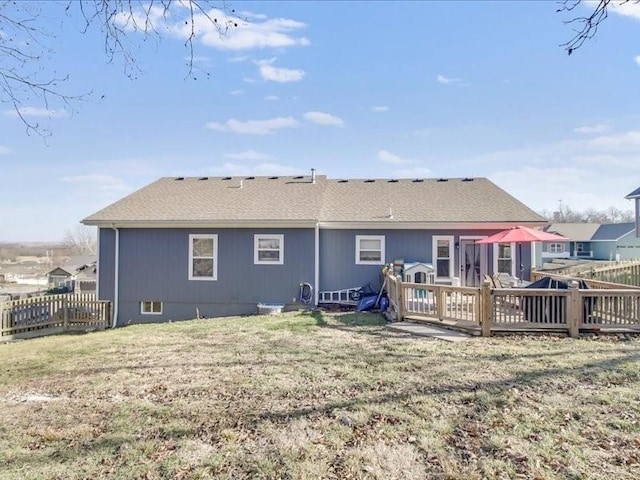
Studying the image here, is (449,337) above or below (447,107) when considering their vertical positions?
below

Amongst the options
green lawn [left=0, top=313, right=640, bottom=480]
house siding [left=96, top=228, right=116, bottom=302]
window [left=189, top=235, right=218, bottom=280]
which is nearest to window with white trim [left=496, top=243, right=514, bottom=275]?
green lawn [left=0, top=313, right=640, bottom=480]

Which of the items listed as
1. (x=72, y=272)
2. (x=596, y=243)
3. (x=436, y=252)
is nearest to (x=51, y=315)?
(x=436, y=252)

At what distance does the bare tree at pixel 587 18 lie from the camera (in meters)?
3.23

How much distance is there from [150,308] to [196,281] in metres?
1.91

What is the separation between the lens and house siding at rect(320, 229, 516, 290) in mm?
12852

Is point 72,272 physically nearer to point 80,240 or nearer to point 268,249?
point 268,249

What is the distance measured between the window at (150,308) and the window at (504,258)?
11.5 m

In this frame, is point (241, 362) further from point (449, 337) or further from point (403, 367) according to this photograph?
point (449, 337)

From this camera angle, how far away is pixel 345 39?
10336 mm

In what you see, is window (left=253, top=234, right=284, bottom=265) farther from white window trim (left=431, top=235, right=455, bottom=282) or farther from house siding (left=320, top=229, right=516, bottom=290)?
white window trim (left=431, top=235, right=455, bottom=282)

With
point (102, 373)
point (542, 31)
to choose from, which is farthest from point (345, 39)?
point (102, 373)

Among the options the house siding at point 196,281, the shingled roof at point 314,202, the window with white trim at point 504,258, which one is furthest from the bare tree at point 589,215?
the house siding at point 196,281

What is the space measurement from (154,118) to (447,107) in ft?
41.1

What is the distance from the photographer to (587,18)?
10.6 ft
